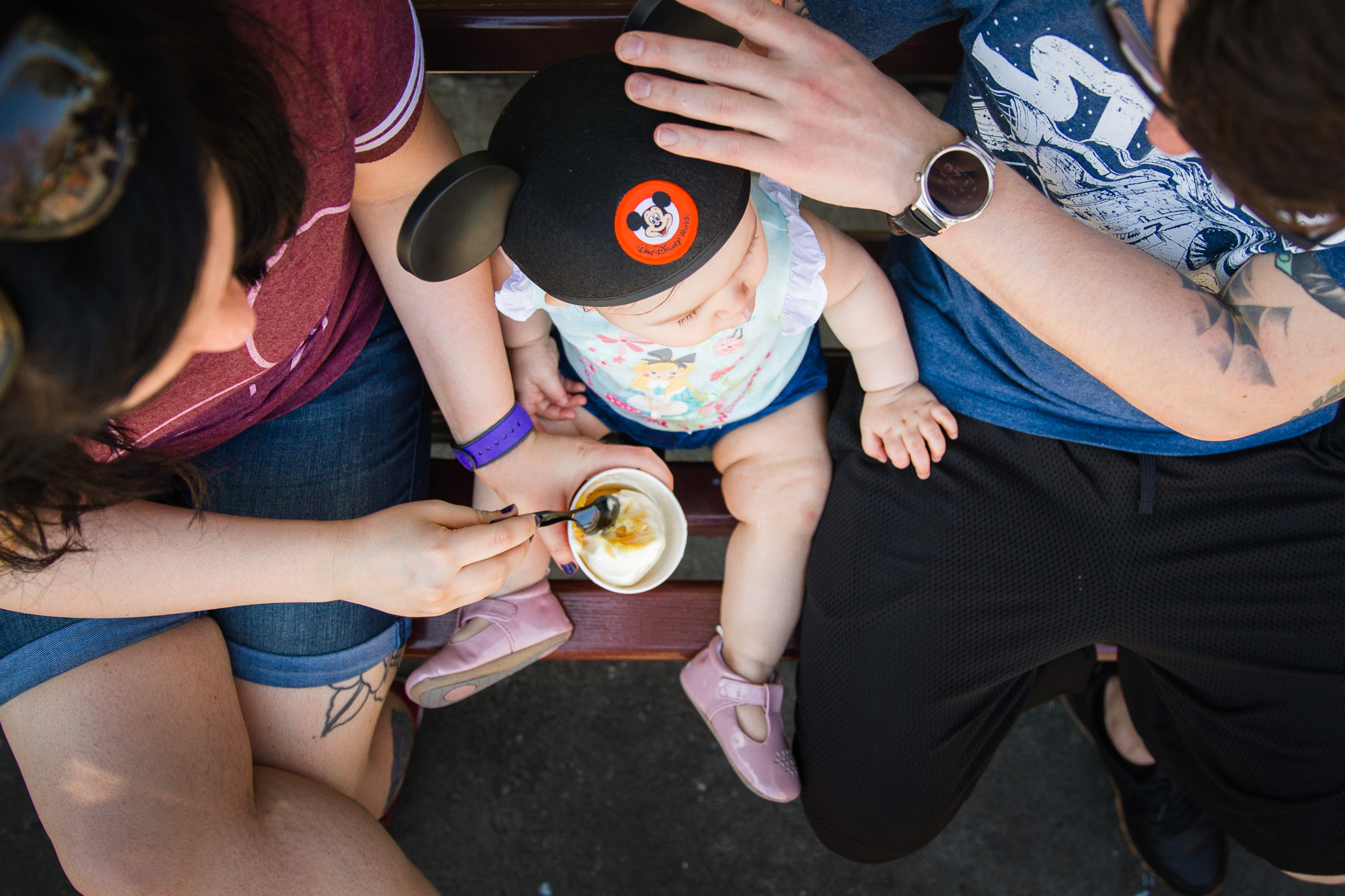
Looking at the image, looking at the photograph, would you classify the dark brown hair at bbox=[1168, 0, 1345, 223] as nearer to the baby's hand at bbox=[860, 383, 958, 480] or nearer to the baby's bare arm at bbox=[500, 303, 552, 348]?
the baby's hand at bbox=[860, 383, 958, 480]

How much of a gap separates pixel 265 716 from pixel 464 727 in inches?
36.5

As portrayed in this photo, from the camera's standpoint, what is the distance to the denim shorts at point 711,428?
5.81ft

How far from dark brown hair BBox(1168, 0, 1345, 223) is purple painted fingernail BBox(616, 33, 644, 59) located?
621 millimetres

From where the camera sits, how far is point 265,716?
1.50 m

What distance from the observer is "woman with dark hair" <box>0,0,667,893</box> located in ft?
2.19

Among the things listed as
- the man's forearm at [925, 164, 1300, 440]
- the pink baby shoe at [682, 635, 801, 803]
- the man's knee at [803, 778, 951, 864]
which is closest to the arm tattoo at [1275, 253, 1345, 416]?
the man's forearm at [925, 164, 1300, 440]

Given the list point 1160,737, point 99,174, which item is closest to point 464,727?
point 1160,737

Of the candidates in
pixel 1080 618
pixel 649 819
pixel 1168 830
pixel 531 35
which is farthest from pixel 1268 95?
pixel 649 819

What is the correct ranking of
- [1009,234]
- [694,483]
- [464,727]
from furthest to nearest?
1. [464,727]
2. [694,483]
3. [1009,234]

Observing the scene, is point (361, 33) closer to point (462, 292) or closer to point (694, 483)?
point (462, 292)

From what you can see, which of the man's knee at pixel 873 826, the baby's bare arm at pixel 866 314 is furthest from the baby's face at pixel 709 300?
the man's knee at pixel 873 826

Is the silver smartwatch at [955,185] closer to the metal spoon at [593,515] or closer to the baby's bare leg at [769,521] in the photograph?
the baby's bare leg at [769,521]

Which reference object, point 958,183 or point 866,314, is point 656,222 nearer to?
point 958,183

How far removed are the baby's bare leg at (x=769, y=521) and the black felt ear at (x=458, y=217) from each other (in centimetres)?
86
